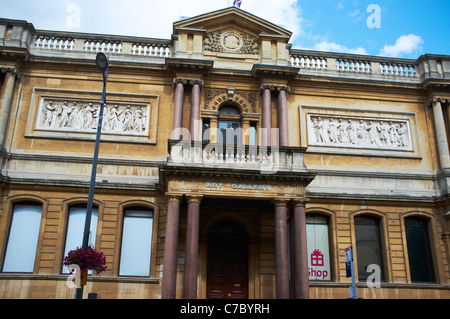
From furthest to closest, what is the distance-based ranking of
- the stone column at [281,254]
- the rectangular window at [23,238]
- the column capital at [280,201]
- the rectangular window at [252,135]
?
the rectangular window at [252,135] → the rectangular window at [23,238] → the column capital at [280,201] → the stone column at [281,254]

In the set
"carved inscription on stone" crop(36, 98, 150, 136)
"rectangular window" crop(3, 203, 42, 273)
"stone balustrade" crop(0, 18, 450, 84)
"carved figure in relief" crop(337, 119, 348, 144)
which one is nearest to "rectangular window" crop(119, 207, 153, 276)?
"rectangular window" crop(3, 203, 42, 273)

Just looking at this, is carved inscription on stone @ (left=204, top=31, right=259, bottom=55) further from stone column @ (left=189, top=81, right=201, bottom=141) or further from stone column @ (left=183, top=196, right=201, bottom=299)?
stone column @ (left=183, top=196, right=201, bottom=299)

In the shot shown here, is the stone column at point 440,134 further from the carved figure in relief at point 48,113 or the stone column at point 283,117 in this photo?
the carved figure in relief at point 48,113

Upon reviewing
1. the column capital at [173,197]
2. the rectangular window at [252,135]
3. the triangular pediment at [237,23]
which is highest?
the triangular pediment at [237,23]

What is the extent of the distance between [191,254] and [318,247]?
22.2 ft

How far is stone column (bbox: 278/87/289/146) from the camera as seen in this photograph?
19.3 metres

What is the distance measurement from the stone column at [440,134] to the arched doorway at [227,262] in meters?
10.6

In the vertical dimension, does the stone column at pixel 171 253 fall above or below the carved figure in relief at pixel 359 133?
below

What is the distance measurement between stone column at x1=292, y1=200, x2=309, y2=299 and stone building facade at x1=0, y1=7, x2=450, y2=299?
0.07m

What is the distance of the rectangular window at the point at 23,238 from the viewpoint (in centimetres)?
1719

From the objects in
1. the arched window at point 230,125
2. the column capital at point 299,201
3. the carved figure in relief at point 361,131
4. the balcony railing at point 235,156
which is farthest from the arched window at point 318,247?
the arched window at point 230,125
